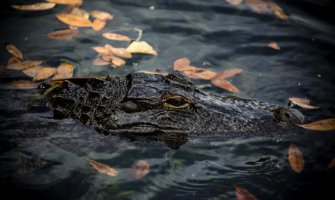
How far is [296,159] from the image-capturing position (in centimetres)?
440

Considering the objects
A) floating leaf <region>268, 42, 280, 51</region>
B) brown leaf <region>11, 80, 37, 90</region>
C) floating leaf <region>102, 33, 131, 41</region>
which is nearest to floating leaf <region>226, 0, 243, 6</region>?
floating leaf <region>268, 42, 280, 51</region>

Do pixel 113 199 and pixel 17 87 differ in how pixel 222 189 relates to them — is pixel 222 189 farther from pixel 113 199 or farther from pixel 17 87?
pixel 17 87

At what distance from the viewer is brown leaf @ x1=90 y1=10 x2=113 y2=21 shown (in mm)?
6912

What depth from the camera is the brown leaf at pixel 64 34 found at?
20.9 ft

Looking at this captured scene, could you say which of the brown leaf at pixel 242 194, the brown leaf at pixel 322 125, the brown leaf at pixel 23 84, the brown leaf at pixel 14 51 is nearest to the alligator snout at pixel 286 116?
the brown leaf at pixel 322 125

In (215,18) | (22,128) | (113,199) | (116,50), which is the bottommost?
(113,199)

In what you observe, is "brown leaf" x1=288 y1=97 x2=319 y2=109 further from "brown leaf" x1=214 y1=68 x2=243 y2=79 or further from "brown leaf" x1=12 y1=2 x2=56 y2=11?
"brown leaf" x1=12 y1=2 x2=56 y2=11

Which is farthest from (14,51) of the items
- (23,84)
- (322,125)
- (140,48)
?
(322,125)

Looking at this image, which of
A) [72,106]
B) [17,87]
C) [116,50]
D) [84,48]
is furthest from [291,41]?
[17,87]

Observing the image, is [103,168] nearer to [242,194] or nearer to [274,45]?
[242,194]

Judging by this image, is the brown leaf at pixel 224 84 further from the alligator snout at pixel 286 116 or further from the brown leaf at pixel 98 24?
the brown leaf at pixel 98 24

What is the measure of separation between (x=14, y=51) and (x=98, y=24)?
159cm

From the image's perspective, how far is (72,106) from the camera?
170 inches

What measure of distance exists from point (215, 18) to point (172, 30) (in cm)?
97
